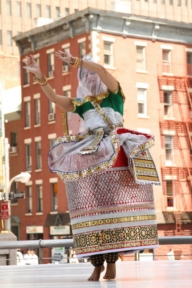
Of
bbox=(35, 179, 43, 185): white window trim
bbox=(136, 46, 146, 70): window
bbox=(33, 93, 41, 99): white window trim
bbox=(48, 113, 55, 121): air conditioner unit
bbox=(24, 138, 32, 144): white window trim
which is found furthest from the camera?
bbox=(24, 138, 32, 144): white window trim

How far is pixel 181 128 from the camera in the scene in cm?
5716

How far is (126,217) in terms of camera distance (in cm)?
851

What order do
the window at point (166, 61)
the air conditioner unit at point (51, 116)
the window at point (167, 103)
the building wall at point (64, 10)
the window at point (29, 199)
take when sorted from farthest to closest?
the building wall at point (64, 10), the window at point (29, 199), the air conditioner unit at point (51, 116), the window at point (166, 61), the window at point (167, 103)

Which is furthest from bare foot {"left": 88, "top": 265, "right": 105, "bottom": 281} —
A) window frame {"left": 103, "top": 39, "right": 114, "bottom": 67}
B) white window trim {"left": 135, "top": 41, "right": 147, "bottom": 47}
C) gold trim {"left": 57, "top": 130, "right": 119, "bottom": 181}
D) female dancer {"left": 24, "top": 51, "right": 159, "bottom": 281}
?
white window trim {"left": 135, "top": 41, "right": 147, "bottom": 47}

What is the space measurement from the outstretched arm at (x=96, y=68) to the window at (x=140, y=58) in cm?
4831

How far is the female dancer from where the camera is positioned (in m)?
8.48

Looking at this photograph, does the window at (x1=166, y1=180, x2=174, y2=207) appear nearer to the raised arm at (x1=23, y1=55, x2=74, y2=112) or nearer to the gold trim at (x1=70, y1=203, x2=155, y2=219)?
the raised arm at (x1=23, y1=55, x2=74, y2=112)

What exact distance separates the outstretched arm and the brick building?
150 feet

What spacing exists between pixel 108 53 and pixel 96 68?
48.0 m

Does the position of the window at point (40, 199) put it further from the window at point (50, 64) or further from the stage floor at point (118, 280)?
the stage floor at point (118, 280)

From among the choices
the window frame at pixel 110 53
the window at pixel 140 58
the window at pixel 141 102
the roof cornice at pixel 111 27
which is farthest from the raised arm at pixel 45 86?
the window at pixel 140 58

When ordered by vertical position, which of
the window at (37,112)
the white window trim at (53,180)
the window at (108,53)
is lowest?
the white window trim at (53,180)

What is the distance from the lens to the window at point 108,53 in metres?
56.0

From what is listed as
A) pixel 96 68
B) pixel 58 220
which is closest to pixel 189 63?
pixel 58 220
